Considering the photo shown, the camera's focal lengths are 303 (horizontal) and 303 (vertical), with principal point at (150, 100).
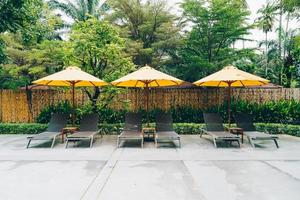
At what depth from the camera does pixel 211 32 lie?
16.4m

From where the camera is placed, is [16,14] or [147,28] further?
[147,28]

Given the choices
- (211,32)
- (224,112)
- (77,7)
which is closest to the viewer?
(224,112)

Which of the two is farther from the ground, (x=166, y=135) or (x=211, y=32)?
(x=211, y=32)

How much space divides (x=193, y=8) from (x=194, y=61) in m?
2.82

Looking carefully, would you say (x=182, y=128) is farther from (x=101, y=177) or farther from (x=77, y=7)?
(x=77, y=7)

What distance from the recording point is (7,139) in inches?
494

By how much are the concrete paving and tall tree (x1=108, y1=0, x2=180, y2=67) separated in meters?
8.92

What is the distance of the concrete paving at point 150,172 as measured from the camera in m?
5.87

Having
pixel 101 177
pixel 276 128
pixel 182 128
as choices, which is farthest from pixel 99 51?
pixel 276 128

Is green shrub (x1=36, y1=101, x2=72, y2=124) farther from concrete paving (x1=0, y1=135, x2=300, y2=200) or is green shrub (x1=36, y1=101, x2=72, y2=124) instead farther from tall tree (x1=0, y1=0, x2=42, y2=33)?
tall tree (x1=0, y1=0, x2=42, y2=33)

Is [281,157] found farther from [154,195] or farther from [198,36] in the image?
[198,36]

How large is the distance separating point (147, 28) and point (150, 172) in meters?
13.4

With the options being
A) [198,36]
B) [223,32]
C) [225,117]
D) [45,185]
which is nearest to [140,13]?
[198,36]

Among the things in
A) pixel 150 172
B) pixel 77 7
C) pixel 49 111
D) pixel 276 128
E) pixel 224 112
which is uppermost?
pixel 77 7
